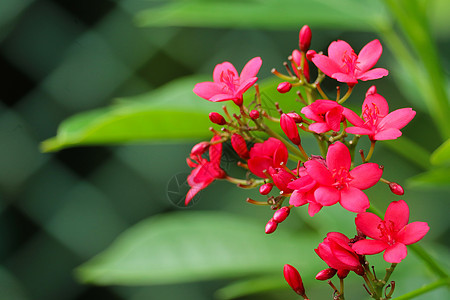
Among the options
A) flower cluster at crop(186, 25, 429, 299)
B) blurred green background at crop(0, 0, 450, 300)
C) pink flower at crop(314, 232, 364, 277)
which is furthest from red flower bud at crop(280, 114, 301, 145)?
blurred green background at crop(0, 0, 450, 300)

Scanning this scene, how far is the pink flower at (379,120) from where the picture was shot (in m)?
0.53

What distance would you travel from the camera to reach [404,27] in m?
0.93

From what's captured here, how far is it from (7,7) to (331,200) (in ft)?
6.47

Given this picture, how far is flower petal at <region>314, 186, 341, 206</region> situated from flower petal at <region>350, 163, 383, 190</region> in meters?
0.02

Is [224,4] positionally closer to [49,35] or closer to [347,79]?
[347,79]

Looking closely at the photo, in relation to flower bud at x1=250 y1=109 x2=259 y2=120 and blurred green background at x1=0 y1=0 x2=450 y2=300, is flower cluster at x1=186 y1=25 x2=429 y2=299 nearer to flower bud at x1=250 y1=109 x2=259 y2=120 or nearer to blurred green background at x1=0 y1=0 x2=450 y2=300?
flower bud at x1=250 y1=109 x2=259 y2=120

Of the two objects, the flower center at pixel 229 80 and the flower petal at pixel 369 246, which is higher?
the flower center at pixel 229 80

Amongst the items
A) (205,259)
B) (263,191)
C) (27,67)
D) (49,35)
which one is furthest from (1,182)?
(263,191)

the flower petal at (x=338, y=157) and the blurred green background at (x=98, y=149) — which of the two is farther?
the blurred green background at (x=98, y=149)

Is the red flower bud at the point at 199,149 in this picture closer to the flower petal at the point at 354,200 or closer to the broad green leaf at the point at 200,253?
the flower petal at the point at 354,200

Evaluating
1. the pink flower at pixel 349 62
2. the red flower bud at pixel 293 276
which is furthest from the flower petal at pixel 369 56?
the red flower bud at pixel 293 276

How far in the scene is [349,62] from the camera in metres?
0.60

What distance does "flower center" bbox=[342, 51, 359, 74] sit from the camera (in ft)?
1.97

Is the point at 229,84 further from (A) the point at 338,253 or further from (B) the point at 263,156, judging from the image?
(A) the point at 338,253
